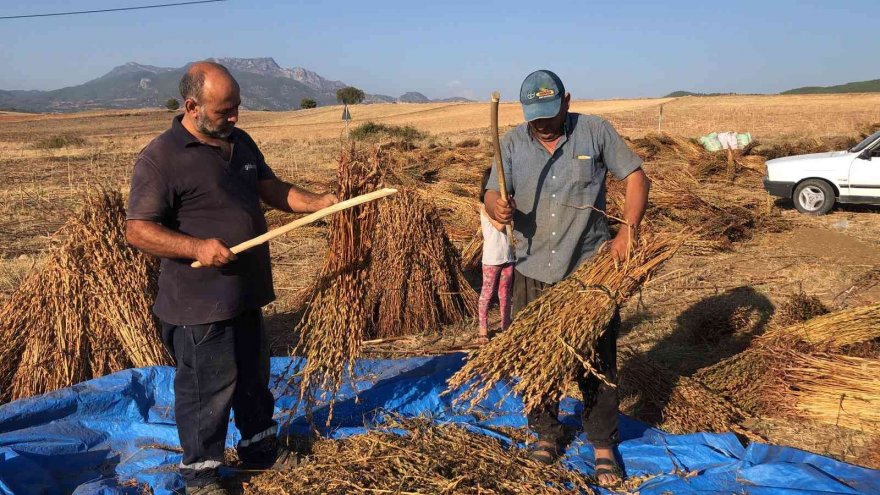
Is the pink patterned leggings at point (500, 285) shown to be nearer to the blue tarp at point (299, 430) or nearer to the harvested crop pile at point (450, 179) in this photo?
the blue tarp at point (299, 430)

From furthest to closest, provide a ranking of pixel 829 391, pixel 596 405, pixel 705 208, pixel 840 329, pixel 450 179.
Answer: pixel 450 179 < pixel 705 208 < pixel 840 329 < pixel 829 391 < pixel 596 405

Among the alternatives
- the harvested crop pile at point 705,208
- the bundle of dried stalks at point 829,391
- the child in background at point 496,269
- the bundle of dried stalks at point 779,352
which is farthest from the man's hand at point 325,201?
the harvested crop pile at point 705,208

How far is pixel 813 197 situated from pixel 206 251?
981 cm

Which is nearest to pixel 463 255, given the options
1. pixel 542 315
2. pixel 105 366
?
pixel 105 366

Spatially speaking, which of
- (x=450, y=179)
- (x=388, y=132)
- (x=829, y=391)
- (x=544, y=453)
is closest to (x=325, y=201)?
(x=544, y=453)

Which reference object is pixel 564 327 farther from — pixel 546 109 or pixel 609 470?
pixel 546 109

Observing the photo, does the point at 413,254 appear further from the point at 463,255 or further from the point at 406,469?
the point at 406,469

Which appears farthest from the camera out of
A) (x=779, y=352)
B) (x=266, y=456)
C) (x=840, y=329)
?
(x=840, y=329)

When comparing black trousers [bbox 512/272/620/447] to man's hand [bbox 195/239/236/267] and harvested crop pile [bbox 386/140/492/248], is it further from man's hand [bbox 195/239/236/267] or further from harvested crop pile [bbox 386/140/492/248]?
harvested crop pile [bbox 386/140/492/248]

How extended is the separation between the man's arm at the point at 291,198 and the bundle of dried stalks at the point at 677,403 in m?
2.14

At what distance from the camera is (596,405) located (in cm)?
312

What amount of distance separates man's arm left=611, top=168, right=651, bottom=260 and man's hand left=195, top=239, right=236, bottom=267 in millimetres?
1579

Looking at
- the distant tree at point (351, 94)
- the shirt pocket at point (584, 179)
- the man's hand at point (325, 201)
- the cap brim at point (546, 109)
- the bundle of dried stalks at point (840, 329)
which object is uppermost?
the distant tree at point (351, 94)

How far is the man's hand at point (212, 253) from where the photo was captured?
8.55 feet
